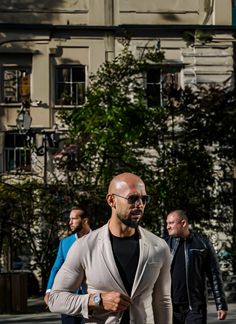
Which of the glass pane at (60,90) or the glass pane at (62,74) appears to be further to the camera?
the glass pane at (62,74)

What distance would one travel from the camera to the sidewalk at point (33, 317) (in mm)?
21422

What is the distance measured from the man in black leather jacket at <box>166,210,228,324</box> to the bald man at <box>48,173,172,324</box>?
4471 millimetres

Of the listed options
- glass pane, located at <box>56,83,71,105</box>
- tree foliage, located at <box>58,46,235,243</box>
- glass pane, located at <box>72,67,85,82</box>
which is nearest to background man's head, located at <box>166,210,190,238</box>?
tree foliage, located at <box>58,46,235,243</box>

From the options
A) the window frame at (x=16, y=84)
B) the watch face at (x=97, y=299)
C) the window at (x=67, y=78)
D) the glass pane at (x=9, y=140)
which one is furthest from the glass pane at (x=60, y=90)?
the watch face at (x=97, y=299)

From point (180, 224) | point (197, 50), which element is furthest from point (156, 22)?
point (180, 224)

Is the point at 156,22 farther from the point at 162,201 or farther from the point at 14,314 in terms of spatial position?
the point at 14,314

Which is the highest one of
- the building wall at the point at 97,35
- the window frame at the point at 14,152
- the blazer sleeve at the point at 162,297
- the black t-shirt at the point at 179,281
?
the building wall at the point at 97,35

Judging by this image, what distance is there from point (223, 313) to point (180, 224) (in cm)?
101

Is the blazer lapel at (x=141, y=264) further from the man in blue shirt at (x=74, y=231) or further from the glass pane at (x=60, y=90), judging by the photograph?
the glass pane at (x=60, y=90)

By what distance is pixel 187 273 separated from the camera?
11.0m

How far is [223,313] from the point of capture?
10.7 m

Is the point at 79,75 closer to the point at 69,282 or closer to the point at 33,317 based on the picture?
the point at 33,317

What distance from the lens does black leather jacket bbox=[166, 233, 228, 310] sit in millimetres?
11016

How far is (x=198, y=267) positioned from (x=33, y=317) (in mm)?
12224
